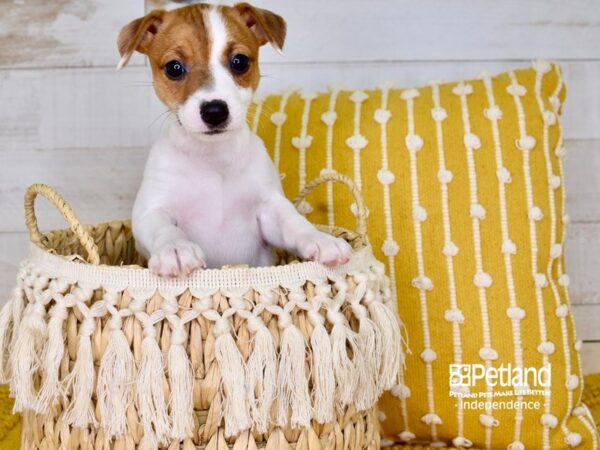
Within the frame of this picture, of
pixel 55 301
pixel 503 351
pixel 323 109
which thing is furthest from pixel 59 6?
pixel 503 351

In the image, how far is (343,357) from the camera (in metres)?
0.85

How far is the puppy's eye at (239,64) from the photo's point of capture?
112cm

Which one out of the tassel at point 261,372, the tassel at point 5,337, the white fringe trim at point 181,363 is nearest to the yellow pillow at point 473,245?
the white fringe trim at point 181,363

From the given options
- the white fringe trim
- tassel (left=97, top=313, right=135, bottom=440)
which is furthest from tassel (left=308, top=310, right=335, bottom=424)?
tassel (left=97, top=313, right=135, bottom=440)

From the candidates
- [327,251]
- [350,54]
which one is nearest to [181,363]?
[327,251]

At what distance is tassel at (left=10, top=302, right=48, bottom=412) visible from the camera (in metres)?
0.85

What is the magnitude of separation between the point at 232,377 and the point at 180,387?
0.06 meters

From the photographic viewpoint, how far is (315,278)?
888mm

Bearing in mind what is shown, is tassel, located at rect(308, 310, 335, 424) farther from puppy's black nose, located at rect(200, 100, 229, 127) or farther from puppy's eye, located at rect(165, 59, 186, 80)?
puppy's eye, located at rect(165, 59, 186, 80)

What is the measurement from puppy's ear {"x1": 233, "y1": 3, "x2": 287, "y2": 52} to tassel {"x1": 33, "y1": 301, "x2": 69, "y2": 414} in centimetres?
60

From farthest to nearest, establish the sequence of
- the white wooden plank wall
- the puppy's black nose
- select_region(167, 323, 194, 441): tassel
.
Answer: the white wooden plank wall, the puppy's black nose, select_region(167, 323, 194, 441): tassel

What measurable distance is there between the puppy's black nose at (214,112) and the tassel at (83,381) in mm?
360

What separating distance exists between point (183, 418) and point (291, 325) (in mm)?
166

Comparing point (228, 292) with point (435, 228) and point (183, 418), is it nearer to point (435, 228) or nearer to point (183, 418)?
point (183, 418)
